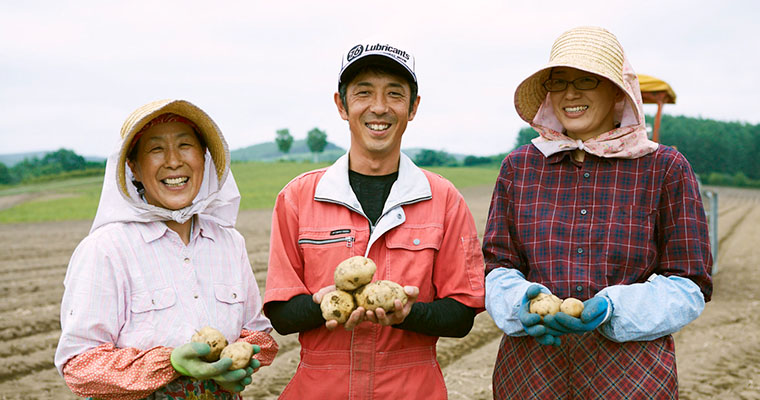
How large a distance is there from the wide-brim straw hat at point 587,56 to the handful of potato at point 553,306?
772mm

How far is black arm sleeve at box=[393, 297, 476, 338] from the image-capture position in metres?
2.12

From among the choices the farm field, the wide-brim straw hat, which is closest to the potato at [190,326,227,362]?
the wide-brim straw hat

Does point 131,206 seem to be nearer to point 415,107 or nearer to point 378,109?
point 378,109

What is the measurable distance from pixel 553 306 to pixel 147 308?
4.66ft

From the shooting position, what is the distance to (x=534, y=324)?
6.82 ft

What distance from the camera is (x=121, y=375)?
197 centimetres

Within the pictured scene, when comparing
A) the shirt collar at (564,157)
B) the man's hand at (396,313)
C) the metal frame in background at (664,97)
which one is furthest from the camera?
the metal frame in background at (664,97)

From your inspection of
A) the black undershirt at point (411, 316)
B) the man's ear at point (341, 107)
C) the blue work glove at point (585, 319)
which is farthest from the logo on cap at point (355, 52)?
the blue work glove at point (585, 319)

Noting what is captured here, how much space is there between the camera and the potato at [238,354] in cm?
204

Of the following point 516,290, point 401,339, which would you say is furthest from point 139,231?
point 516,290

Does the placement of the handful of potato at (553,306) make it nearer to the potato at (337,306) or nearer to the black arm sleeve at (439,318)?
the black arm sleeve at (439,318)

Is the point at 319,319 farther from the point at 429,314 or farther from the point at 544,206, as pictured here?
the point at 544,206

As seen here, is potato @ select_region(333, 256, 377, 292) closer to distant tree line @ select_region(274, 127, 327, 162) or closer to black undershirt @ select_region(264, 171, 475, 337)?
black undershirt @ select_region(264, 171, 475, 337)

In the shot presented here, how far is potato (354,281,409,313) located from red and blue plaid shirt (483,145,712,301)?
1.70 feet
